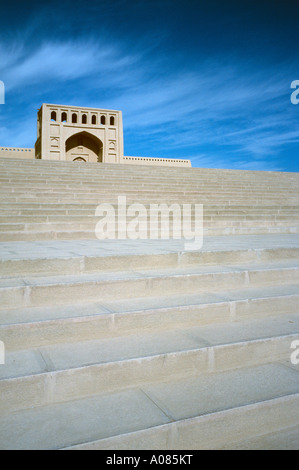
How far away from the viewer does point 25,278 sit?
9.33 feet

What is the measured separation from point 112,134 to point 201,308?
92.8ft

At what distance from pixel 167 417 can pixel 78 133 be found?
30366 mm

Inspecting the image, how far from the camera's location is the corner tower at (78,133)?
27.3 m

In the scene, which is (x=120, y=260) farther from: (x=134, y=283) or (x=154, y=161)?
→ (x=154, y=161)

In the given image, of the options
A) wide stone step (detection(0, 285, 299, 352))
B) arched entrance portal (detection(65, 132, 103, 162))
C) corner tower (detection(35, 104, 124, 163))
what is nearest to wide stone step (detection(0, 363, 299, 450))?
wide stone step (detection(0, 285, 299, 352))

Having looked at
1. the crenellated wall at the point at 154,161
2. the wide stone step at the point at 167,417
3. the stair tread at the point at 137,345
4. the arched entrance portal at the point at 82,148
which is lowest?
the wide stone step at the point at 167,417

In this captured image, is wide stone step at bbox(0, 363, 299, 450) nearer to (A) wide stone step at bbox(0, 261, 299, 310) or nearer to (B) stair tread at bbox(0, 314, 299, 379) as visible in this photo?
(B) stair tread at bbox(0, 314, 299, 379)

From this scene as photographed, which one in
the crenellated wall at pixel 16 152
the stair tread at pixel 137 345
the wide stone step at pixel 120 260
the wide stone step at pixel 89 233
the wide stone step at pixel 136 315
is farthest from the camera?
the crenellated wall at pixel 16 152

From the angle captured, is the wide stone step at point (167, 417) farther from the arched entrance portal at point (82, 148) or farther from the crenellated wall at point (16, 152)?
the arched entrance portal at point (82, 148)

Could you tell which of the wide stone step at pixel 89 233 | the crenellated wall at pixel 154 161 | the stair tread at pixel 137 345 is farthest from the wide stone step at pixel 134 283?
the crenellated wall at pixel 154 161

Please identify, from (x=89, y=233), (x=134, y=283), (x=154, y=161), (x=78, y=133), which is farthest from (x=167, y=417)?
(x=78, y=133)

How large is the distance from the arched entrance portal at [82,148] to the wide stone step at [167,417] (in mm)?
30318
